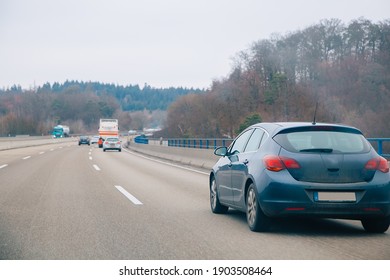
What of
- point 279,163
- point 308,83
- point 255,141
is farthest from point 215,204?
point 308,83

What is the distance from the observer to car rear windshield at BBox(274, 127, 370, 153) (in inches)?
314

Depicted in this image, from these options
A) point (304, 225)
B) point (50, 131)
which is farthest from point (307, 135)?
point (50, 131)

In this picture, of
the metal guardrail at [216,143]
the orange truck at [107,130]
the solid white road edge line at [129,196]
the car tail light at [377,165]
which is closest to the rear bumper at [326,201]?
the car tail light at [377,165]

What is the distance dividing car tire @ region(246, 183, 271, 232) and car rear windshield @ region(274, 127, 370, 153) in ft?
2.46

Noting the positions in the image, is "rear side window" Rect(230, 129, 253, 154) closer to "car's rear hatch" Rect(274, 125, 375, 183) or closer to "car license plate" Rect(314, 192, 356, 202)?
"car's rear hatch" Rect(274, 125, 375, 183)

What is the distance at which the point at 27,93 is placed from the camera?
195250 mm

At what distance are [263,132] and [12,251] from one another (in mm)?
3798

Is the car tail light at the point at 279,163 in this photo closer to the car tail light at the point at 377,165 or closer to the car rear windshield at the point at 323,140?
the car rear windshield at the point at 323,140

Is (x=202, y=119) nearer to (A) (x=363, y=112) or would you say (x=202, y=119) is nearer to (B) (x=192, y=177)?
(A) (x=363, y=112)

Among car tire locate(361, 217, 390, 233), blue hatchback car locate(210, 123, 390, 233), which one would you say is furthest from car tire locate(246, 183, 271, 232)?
car tire locate(361, 217, 390, 233)

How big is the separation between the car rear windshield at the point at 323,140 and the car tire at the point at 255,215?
2.46 ft

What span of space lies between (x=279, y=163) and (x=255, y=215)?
0.79m

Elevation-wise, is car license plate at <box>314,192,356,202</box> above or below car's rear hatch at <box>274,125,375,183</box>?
below

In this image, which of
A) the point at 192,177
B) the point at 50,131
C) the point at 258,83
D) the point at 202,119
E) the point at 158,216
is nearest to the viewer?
the point at 158,216
